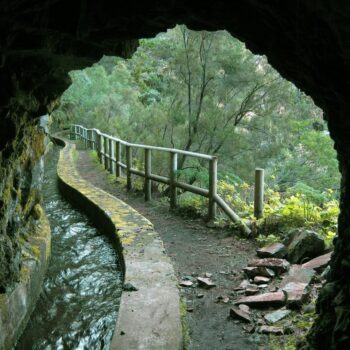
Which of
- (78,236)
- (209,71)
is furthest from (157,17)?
(209,71)

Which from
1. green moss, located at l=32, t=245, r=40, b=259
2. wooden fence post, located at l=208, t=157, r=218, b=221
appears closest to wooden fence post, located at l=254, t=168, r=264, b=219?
wooden fence post, located at l=208, t=157, r=218, b=221

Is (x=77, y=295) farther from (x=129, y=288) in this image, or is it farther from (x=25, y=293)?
(x=129, y=288)

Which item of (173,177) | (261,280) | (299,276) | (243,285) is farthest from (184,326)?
(173,177)

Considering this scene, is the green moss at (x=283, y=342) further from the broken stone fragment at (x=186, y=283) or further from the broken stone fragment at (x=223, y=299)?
the broken stone fragment at (x=186, y=283)

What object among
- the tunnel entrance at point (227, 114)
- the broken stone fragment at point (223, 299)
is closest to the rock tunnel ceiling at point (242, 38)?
the broken stone fragment at point (223, 299)

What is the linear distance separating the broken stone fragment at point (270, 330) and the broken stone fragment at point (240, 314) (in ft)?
0.77

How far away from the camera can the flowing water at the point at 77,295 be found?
14.3ft

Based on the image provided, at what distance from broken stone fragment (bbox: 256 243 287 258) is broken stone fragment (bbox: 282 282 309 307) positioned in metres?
1.02

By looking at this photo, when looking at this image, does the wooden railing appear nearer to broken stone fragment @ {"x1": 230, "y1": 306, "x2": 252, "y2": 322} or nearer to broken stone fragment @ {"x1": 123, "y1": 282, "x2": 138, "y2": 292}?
broken stone fragment @ {"x1": 230, "y1": 306, "x2": 252, "y2": 322}

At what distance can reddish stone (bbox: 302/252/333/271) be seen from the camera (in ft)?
16.0

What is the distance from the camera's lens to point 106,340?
14.0 feet

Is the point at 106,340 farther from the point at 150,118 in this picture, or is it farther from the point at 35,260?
the point at 150,118

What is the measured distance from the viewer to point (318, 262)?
5008 mm

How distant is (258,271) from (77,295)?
217 centimetres
